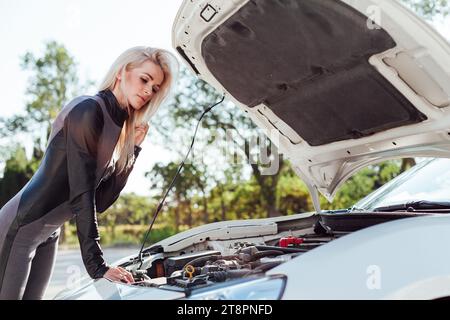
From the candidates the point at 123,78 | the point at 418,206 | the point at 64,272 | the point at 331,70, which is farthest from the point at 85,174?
the point at 64,272

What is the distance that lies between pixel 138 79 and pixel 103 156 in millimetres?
482

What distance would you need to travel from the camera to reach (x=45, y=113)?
1931 centimetres

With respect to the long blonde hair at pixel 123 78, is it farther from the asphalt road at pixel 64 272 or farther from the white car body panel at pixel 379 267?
the white car body panel at pixel 379 267

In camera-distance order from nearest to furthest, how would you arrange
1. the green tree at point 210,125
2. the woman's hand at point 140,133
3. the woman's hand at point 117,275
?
the woman's hand at point 117,275 < the woman's hand at point 140,133 < the green tree at point 210,125

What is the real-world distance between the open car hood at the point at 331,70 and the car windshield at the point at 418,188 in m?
0.26

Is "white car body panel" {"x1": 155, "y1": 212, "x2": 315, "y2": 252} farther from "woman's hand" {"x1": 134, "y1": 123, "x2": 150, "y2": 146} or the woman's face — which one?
the woman's face

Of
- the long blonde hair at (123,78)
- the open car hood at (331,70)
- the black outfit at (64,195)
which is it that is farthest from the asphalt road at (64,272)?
the open car hood at (331,70)

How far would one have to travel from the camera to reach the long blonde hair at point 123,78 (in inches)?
103

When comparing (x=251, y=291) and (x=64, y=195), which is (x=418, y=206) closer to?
(x=251, y=291)

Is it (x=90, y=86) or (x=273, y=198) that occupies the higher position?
(x=90, y=86)

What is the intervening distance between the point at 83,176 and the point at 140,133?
0.69 meters

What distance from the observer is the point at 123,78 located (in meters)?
2.62
